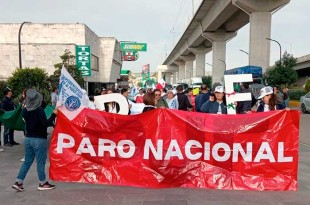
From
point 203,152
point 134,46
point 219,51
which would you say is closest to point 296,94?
point 219,51

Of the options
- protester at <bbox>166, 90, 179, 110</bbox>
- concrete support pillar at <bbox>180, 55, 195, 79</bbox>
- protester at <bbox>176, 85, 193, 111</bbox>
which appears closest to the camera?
protester at <bbox>166, 90, 179, 110</bbox>

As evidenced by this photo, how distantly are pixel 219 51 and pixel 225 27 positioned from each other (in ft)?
13.3

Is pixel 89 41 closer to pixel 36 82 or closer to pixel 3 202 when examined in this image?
pixel 36 82

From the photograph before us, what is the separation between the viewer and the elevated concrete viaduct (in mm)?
31938

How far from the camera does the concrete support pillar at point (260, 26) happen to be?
31475 mm

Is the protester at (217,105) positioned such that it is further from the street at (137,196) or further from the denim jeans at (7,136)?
the denim jeans at (7,136)

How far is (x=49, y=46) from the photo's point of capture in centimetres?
3522

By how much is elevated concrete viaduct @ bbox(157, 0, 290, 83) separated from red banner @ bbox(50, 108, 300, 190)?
89.6 ft

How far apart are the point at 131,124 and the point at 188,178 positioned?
129 cm

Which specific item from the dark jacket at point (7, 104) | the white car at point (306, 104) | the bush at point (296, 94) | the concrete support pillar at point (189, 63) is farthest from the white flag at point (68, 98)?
the concrete support pillar at point (189, 63)

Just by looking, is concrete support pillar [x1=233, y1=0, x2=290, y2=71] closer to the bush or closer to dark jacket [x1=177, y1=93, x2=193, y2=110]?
the bush

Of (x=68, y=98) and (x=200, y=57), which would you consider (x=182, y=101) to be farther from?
(x=200, y=57)

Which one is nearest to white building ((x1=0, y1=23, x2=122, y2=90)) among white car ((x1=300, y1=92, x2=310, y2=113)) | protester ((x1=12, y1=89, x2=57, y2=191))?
white car ((x1=300, y1=92, x2=310, y2=113))

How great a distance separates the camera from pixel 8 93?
1018 cm
